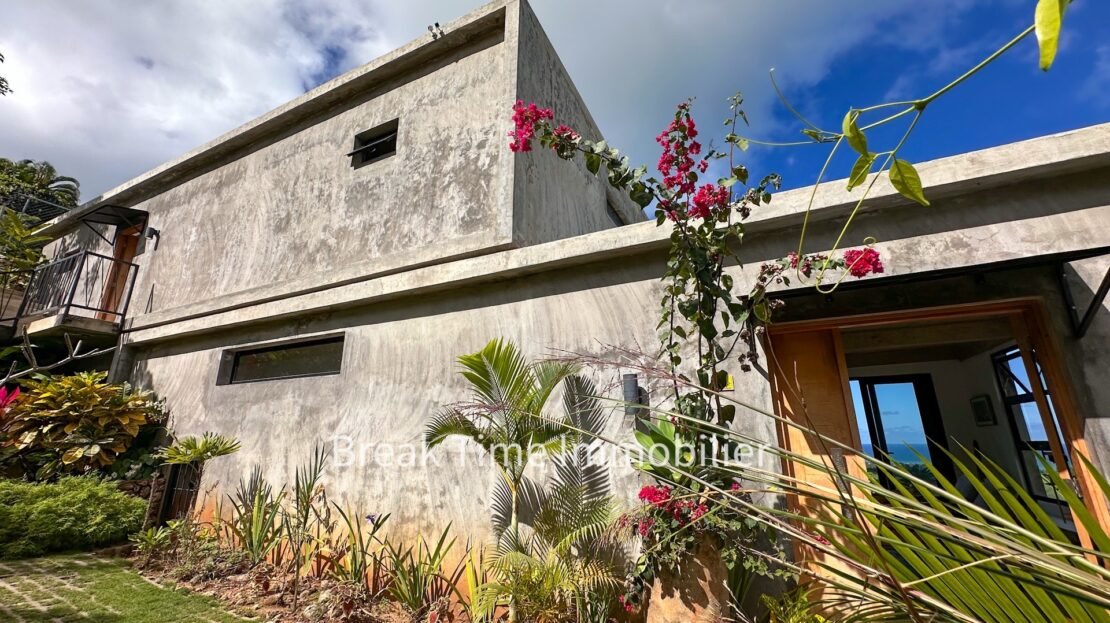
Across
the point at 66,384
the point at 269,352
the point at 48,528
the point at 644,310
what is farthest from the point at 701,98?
the point at 66,384

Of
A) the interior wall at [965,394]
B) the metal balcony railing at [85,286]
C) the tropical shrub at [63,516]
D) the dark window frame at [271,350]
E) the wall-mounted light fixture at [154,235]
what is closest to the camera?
the tropical shrub at [63,516]

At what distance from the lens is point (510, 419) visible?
368 cm

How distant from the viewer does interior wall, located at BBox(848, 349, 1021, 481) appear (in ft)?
18.4

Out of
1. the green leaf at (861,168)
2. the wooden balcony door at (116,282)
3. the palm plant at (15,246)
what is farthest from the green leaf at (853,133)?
the wooden balcony door at (116,282)

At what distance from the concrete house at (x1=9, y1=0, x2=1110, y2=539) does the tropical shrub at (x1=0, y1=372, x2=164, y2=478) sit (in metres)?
0.65

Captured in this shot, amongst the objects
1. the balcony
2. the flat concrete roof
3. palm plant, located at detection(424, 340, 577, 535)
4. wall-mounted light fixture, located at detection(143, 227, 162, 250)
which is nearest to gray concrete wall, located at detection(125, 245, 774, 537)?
palm plant, located at detection(424, 340, 577, 535)

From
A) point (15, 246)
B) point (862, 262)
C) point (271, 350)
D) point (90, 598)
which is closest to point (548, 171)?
point (862, 262)

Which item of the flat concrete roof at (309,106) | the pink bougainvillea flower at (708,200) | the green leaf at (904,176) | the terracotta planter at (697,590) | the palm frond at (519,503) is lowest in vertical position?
the terracotta planter at (697,590)

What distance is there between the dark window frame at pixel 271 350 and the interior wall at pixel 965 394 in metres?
7.07

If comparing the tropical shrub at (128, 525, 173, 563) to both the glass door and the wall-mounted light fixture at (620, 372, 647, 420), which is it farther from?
the glass door

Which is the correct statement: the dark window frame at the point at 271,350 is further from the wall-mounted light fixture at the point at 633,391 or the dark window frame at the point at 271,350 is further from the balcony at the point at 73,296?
the wall-mounted light fixture at the point at 633,391

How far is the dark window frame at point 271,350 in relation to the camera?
5.51m

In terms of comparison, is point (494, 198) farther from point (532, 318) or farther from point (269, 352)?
point (269, 352)

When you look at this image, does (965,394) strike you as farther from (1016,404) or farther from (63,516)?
(63,516)
